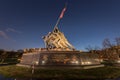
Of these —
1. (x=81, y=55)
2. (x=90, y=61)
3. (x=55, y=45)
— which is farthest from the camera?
(x=55, y=45)

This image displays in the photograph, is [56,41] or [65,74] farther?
[56,41]

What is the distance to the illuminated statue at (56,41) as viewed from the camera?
98.3 feet

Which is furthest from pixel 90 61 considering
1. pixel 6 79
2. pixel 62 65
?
pixel 6 79

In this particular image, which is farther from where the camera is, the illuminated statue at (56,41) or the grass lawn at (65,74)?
the illuminated statue at (56,41)

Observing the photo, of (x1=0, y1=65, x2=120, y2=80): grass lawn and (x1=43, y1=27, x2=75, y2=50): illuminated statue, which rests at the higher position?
(x1=43, y1=27, x2=75, y2=50): illuminated statue

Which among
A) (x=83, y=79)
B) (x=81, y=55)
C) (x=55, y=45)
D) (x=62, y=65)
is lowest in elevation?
(x=83, y=79)

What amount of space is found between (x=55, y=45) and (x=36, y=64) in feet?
25.8

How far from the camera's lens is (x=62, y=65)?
73.8 feet

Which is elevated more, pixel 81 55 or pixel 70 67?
pixel 81 55

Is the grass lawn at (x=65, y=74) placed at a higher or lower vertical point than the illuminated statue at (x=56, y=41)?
lower

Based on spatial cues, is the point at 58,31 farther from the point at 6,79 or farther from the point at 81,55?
the point at 6,79

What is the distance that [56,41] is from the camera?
98.6ft

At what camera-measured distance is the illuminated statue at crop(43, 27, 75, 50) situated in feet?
98.3

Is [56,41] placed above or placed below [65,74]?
above
